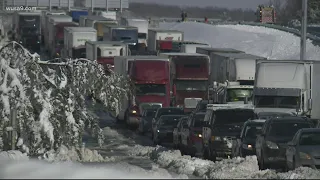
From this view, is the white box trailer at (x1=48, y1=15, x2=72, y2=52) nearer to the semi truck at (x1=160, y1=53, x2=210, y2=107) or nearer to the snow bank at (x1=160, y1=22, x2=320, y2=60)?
the snow bank at (x1=160, y1=22, x2=320, y2=60)

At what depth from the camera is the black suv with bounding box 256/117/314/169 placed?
88.3 feet

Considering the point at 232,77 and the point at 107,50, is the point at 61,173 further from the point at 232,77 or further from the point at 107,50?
Answer: the point at 107,50

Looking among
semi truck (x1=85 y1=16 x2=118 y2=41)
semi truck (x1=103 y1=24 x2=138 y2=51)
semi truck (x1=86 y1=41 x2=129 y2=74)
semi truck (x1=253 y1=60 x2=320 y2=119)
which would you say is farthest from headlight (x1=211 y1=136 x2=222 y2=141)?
semi truck (x1=85 y1=16 x2=118 y2=41)

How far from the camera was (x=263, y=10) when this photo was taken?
140 metres

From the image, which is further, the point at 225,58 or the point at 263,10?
the point at 263,10

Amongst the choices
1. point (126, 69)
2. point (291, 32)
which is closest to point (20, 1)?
point (291, 32)

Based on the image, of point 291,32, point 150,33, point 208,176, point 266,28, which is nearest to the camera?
point 208,176

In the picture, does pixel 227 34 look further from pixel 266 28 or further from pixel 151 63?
pixel 151 63

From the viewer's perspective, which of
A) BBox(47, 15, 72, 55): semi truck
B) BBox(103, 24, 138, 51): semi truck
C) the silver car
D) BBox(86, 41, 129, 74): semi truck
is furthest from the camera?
BBox(47, 15, 72, 55): semi truck

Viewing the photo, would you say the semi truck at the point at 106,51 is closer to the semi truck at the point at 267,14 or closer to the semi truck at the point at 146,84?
the semi truck at the point at 146,84

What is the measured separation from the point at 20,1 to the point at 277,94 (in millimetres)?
101741

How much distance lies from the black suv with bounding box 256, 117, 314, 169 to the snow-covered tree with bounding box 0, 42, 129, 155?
168 inches

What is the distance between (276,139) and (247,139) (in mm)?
1920

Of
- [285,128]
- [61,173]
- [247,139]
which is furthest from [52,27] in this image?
[61,173]
